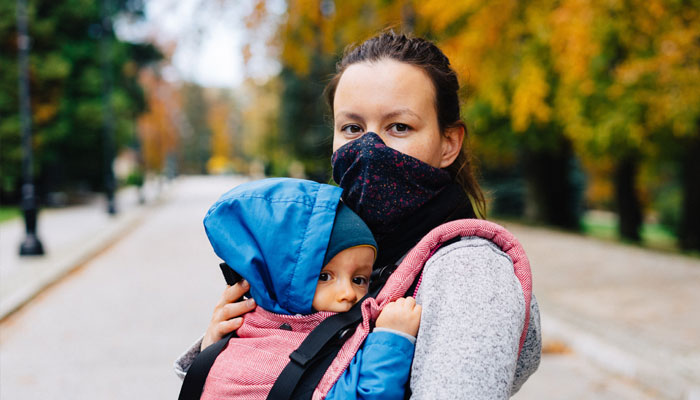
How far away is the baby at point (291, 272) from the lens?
1338mm

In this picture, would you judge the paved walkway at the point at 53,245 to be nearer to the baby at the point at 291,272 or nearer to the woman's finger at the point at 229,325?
the woman's finger at the point at 229,325

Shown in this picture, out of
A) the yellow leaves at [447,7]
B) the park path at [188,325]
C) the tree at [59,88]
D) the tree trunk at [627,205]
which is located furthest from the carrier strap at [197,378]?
the tree at [59,88]

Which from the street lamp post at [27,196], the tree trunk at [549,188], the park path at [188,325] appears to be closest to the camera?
the park path at [188,325]

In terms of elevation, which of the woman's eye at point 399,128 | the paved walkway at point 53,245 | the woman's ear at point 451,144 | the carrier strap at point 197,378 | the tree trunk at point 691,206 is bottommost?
the paved walkway at point 53,245

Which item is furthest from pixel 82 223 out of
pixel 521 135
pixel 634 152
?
pixel 634 152

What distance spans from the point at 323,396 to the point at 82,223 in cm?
2040

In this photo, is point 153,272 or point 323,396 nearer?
point 323,396

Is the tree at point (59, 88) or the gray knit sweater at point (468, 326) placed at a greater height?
the gray knit sweater at point (468, 326)

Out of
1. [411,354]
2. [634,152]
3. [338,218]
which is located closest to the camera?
[411,354]

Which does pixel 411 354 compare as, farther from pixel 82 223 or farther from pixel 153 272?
pixel 82 223

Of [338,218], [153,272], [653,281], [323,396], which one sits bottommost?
[153,272]

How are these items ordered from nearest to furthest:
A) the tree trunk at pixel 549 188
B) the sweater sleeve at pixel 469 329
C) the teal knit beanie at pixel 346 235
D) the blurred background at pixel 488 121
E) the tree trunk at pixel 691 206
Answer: the sweater sleeve at pixel 469 329 < the teal knit beanie at pixel 346 235 < the blurred background at pixel 488 121 < the tree trunk at pixel 691 206 < the tree trunk at pixel 549 188

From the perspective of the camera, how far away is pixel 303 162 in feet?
96.6

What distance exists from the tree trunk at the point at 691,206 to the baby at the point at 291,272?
1705cm
